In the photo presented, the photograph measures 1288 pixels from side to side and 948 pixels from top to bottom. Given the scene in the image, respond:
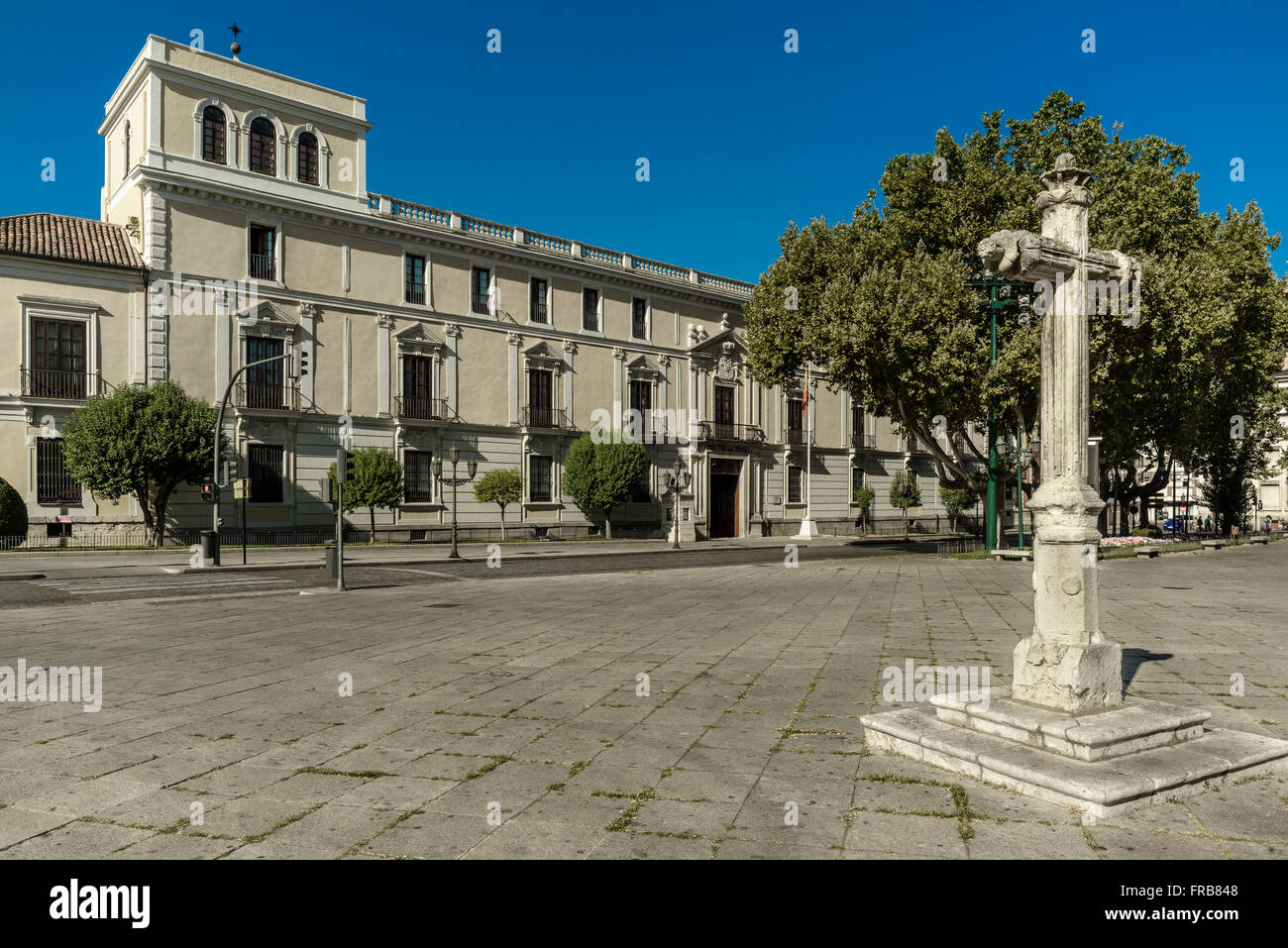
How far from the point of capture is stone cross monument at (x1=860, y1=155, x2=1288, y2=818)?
4371 mm

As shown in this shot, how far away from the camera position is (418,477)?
31.6 meters

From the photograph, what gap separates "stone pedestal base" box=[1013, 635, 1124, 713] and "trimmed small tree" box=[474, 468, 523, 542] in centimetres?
2741

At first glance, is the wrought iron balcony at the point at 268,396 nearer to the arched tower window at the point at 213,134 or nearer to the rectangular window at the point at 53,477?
the rectangular window at the point at 53,477

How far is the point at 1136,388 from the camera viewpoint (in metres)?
23.6

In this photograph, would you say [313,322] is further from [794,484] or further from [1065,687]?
[1065,687]

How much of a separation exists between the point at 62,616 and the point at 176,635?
3.16 metres

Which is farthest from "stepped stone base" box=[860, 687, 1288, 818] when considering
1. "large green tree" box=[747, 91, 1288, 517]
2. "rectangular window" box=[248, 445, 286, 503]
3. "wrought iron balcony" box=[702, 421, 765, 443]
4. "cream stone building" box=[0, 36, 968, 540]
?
"wrought iron balcony" box=[702, 421, 765, 443]

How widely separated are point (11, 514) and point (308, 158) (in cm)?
1520

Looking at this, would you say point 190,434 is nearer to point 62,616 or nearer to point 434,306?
point 434,306

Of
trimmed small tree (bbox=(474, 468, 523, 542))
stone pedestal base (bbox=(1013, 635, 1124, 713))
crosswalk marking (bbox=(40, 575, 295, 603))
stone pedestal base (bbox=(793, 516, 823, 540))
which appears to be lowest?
stone pedestal base (bbox=(793, 516, 823, 540))

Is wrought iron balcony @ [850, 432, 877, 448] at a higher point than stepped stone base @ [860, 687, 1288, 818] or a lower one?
higher

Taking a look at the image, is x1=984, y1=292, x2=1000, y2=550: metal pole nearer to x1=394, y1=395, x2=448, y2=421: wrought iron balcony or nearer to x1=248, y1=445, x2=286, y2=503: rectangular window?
x1=394, y1=395, x2=448, y2=421: wrought iron balcony

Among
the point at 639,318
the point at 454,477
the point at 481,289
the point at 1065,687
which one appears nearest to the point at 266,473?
the point at 454,477
